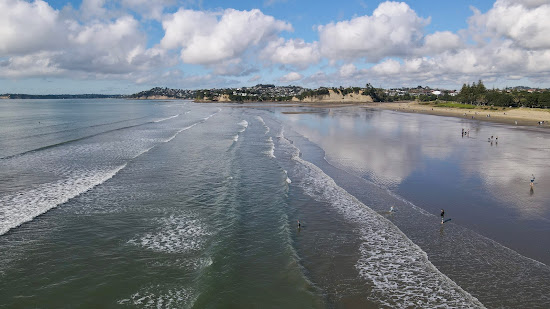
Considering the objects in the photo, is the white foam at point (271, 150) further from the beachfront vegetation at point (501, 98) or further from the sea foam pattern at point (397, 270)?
the beachfront vegetation at point (501, 98)

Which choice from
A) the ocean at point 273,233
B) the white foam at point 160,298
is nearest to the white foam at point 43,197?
the ocean at point 273,233

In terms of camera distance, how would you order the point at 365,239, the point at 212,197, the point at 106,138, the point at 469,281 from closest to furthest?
1. the point at 469,281
2. the point at 365,239
3. the point at 212,197
4. the point at 106,138

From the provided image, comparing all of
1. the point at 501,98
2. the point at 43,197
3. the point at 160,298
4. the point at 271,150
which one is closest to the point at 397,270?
the point at 160,298

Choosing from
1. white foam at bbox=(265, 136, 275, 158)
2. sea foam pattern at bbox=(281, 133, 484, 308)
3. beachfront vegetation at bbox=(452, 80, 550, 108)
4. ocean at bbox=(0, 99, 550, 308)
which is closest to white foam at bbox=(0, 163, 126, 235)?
ocean at bbox=(0, 99, 550, 308)

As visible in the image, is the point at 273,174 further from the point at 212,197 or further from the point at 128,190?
the point at 128,190

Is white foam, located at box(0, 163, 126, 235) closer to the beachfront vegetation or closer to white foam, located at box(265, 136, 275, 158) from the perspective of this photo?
white foam, located at box(265, 136, 275, 158)

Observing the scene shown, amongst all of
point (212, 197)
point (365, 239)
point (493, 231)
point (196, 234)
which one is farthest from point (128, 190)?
point (493, 231)
